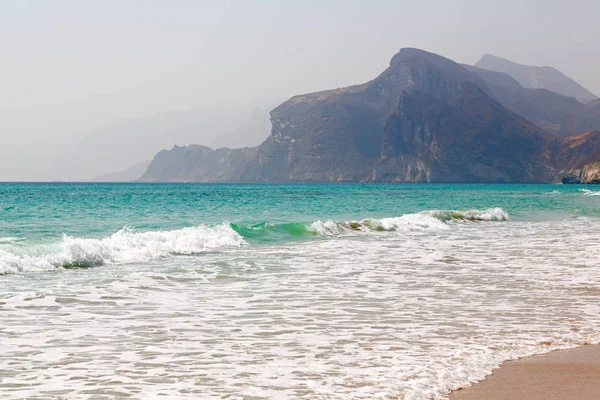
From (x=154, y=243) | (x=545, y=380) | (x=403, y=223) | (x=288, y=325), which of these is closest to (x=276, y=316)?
(x=288, y=325)

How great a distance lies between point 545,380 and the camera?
6199 mm

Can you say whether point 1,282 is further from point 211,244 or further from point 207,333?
point 211,244

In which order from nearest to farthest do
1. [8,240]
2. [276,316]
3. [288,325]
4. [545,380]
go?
[545,380] < [288,325] < [276,316] < [8,240]

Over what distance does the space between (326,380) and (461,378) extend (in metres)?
1.30

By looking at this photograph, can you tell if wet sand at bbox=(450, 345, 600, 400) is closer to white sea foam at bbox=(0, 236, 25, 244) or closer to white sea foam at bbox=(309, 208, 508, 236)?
white sea foam at bbox=(0, 236, 25, 244)

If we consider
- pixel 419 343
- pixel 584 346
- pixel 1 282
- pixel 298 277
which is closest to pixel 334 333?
pixel 419 343

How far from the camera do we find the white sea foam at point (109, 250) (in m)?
14.7

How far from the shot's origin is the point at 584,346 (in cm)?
761

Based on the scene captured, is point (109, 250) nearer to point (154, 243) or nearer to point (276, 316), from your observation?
point (154, 243)

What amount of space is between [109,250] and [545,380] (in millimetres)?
12843

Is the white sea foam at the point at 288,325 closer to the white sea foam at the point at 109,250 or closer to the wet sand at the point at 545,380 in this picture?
the wet sand at the point at 545,380

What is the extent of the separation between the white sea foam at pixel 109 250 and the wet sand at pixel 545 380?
11060mm

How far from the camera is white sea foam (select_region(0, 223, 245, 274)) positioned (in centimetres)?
1469

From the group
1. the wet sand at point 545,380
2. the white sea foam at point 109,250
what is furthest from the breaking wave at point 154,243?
the wet sand at point 545,380
